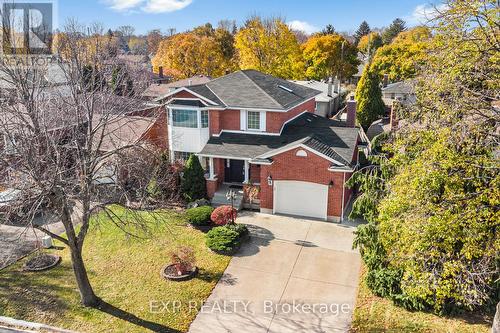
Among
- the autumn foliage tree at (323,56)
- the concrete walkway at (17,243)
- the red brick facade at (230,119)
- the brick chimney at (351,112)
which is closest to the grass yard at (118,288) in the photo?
the concrete walkway at (17,243)

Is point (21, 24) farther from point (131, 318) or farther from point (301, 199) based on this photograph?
point (301, 199)

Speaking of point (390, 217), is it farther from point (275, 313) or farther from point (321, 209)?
point (321, 209)

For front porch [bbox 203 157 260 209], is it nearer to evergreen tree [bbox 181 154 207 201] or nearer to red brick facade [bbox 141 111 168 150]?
evergreen tree [bbox 181 154 207 201]

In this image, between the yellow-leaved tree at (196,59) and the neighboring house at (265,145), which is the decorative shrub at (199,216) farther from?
the yellow-leaved tree at (196,59)

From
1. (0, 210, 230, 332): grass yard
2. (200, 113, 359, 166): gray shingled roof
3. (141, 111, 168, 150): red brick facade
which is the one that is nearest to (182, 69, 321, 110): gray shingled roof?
(200, 113, 359, 166): gray shingled roof

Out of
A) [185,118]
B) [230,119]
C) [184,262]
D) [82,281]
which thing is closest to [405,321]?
[184,262]

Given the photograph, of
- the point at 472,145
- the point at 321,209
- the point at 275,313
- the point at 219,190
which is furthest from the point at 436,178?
the point at 219,190
